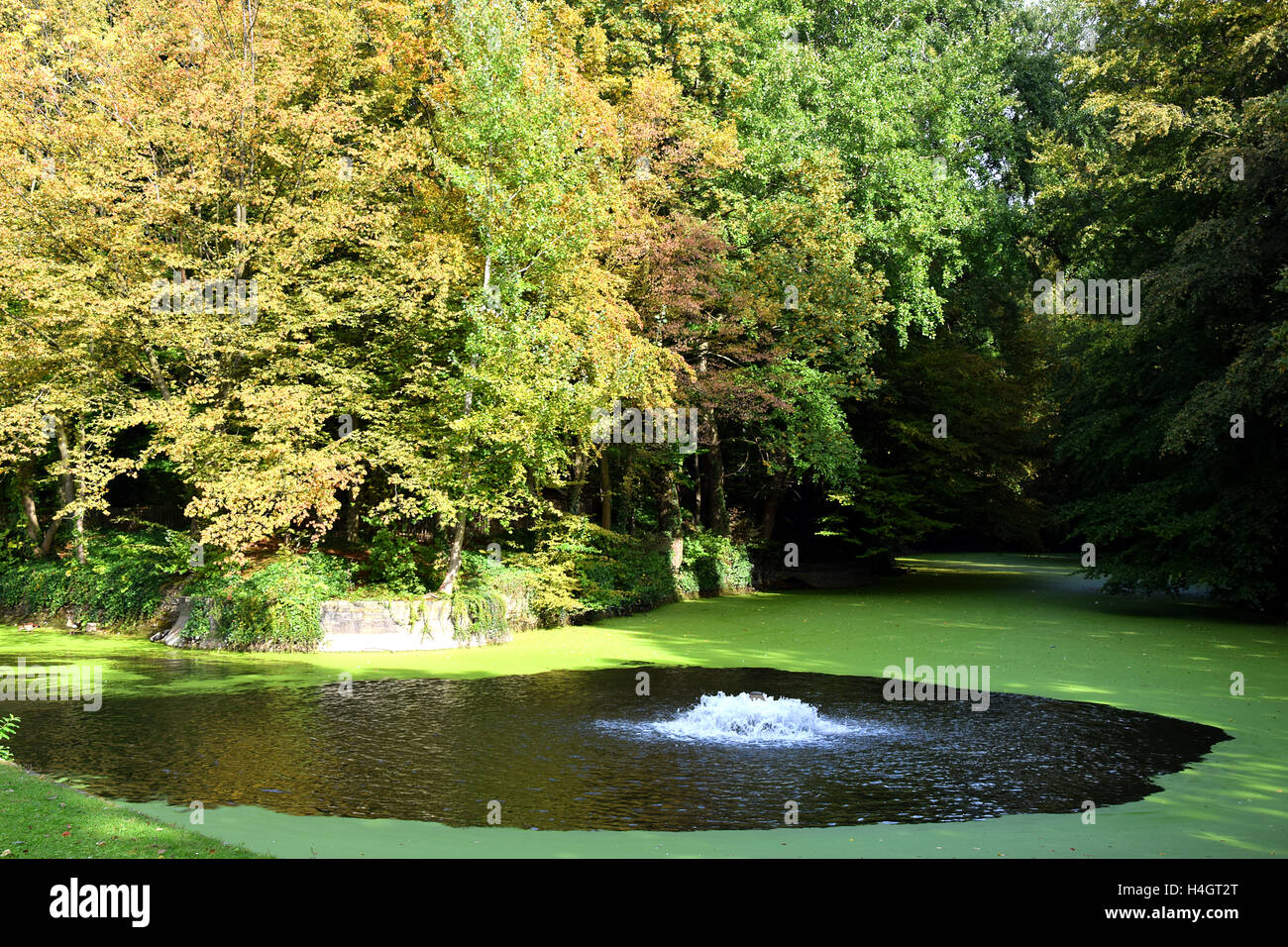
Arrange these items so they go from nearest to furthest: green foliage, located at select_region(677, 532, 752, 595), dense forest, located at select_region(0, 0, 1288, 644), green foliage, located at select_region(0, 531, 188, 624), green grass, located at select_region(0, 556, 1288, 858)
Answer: green grass, located at select_region(0, 556, 1288, 858), dense forest, located at select_region(0, 0, 1288, 644), green foliage, located at select_region(0, 531, 188, 624), green foliage, located at select_region(677, 532, 752, 595)

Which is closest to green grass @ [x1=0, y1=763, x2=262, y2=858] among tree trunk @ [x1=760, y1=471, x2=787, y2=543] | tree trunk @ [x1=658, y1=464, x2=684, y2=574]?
tree trunk @ [x1=658, y1=464, x2=684, y2=574]

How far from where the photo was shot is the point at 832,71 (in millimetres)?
24922

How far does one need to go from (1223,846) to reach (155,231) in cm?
1964

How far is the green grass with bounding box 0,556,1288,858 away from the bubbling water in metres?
3.16

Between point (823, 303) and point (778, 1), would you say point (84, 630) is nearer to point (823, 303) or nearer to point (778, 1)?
point (823, 303)

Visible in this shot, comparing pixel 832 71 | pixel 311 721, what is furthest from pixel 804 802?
pixel 832 71

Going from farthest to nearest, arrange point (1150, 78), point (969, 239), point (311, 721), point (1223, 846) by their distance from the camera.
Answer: point (969, 239), point (1150, 78), point (311, 721), point (1223, 846)

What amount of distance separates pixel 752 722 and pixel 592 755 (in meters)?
2.00

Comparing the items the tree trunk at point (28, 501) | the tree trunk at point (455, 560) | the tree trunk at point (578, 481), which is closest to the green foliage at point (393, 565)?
the tree trunk at point (455, 560)

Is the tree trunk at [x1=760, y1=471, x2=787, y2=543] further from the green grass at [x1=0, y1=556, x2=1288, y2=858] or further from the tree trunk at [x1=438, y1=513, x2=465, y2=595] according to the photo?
the tree trunk at [x1=438, y1=513, x2=465, y2=595]

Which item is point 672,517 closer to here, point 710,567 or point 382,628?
point 710,567

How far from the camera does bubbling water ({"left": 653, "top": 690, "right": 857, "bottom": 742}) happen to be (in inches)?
396

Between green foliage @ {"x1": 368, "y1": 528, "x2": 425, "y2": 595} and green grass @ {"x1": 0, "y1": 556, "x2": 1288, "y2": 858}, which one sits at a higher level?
green foliage @ {"x1": 368, "y1": 528, "x2": 425, "y2": 595}

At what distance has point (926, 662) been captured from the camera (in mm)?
14492
